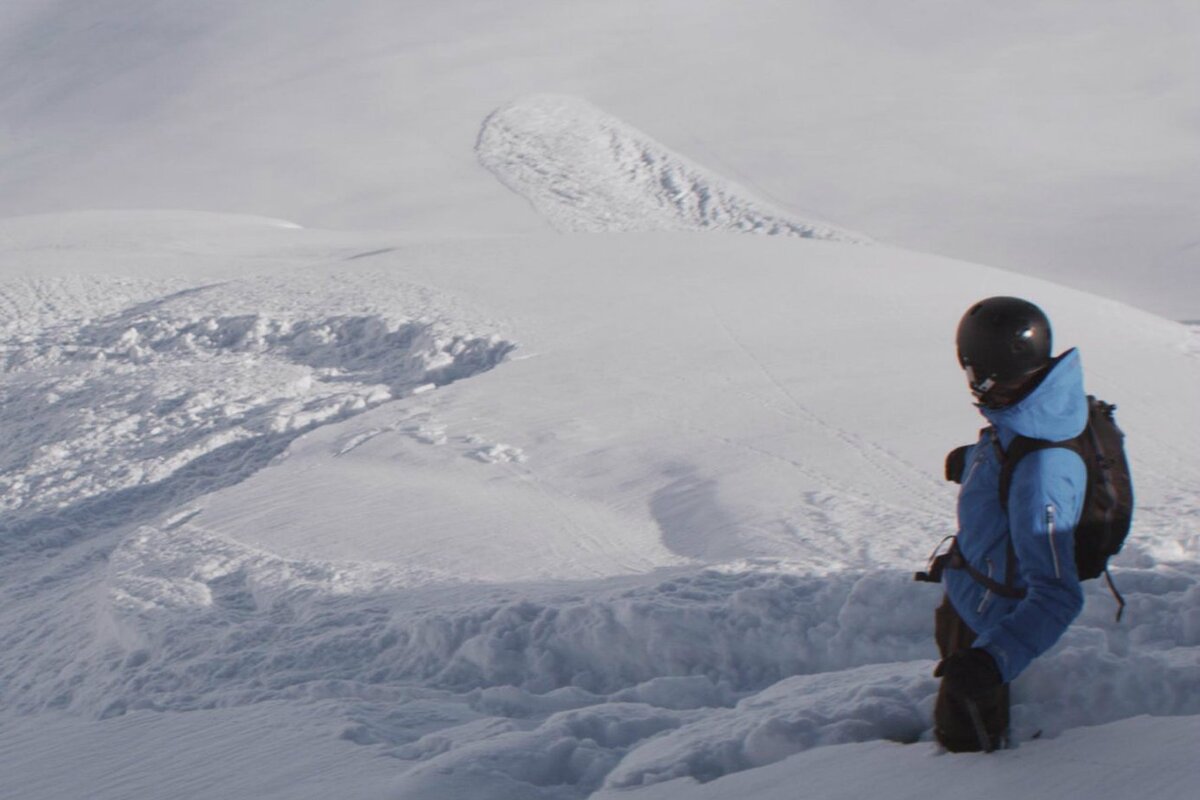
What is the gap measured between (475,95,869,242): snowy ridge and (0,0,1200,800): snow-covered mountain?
674cm

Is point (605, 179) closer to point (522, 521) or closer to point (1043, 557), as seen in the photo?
point (522, 521)

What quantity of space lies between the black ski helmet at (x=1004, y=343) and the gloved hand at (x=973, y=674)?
1.77 ft

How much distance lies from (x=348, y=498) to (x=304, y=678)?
7.56 feet

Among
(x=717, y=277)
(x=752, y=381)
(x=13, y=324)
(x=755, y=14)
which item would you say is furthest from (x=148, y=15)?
(x=752, y=381)

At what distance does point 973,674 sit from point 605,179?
23502 mm

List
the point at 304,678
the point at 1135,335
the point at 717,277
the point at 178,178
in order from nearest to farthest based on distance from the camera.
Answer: the point at 304,678 < the point at 1135,335 < the point at 717,277 < the point at 178,178

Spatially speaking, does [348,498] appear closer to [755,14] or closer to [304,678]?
[304,678]

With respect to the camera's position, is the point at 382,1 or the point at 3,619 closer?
the point at 3,619

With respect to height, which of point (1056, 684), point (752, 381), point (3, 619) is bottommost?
point (3, 619)

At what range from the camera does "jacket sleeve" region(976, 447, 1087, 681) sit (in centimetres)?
225

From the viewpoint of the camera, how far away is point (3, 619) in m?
6.37

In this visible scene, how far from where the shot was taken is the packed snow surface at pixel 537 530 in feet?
10.5

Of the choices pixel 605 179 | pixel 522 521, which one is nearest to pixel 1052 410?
pixel 522 521

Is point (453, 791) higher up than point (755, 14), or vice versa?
point (755, 14)
